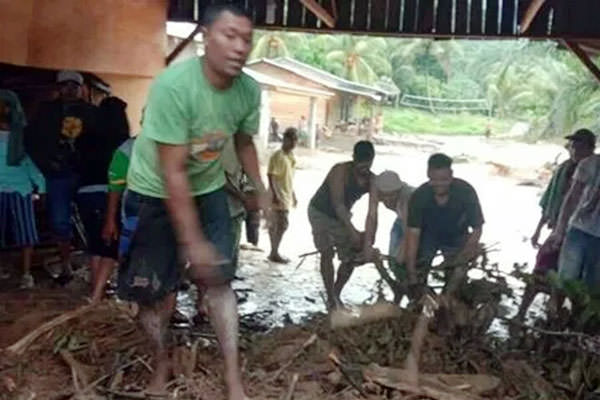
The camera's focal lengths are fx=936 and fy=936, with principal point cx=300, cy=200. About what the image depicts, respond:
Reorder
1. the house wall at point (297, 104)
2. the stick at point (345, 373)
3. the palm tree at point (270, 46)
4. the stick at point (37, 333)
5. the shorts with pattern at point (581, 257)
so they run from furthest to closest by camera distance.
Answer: the palm tree at point (270, 46)
the house wall at point (297, 104)
the shorts with pattern at point (581, 257)
the stick at point (37, 333)
the stick at point (345, 373)

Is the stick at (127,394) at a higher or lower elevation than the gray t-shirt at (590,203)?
lower

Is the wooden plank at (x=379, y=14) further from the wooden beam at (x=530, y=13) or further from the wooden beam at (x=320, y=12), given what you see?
the wooden beam at (x=530, y=13)

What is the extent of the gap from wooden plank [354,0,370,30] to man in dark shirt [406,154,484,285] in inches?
136

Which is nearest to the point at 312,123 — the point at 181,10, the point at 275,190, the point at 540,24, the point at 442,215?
the point at 275,190

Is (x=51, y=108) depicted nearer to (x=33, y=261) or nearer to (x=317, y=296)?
(x=33, y=261)

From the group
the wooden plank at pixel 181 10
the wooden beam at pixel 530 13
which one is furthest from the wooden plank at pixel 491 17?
the wooden plank at pixel 181 10

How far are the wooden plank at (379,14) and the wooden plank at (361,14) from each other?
0.21 feet

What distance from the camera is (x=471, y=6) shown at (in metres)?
9.76

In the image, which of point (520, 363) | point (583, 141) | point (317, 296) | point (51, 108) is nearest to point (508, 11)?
point (583, 141)

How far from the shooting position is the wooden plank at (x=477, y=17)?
975 centimetres

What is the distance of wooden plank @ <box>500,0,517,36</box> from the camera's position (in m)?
9.65

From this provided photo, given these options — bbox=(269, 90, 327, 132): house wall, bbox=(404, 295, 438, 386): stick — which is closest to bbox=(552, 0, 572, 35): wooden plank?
bbox=(404, 295, 438, 386): stick

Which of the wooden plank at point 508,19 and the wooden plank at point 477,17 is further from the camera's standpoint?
the wooden plank at point 477,17

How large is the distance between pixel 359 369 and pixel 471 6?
621 centimetres
